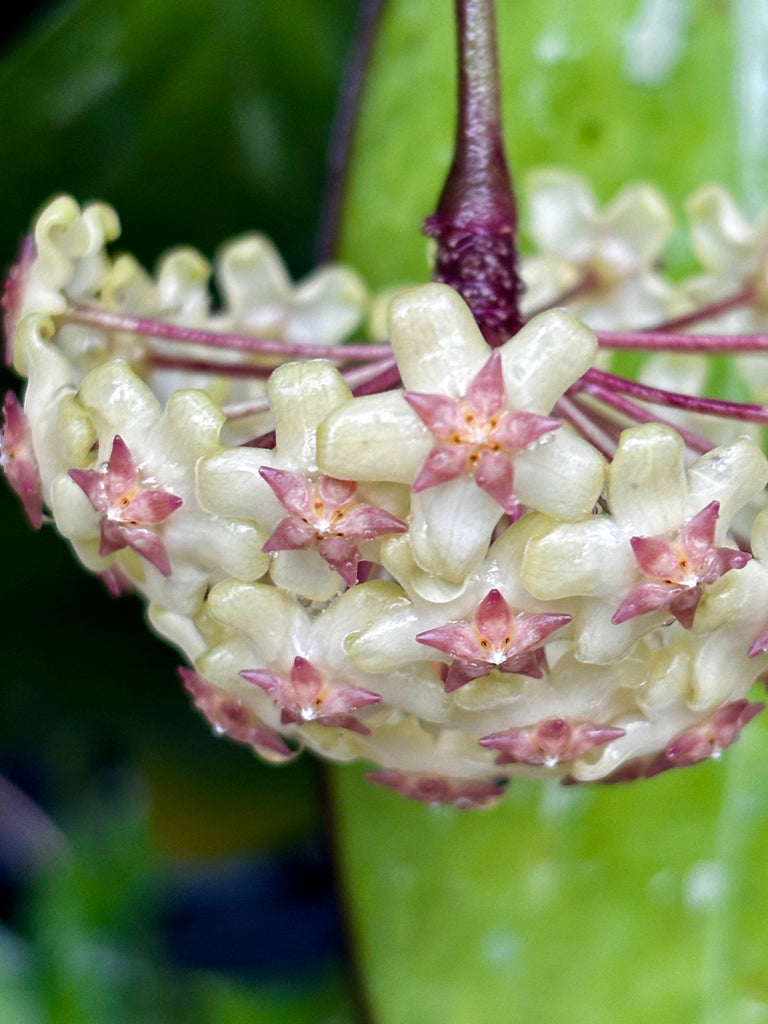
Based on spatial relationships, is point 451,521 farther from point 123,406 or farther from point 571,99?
point 571,99

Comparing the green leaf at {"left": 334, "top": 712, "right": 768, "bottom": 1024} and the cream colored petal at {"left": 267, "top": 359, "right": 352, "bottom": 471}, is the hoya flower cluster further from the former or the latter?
the green leaf at {"left": 334, "top": 712, "right": 768, "bottom": 1024}

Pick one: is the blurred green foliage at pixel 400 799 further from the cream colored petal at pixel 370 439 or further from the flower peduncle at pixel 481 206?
the cream colored petal at pixel 370 439

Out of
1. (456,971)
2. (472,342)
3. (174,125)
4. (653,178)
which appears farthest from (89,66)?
(456,971)

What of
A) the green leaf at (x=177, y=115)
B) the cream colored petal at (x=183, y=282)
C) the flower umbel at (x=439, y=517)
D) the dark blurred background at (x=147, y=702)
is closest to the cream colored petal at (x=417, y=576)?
the flower umbel at (x=439, y=517)

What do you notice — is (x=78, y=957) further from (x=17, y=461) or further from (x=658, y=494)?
(x=658, y=494)

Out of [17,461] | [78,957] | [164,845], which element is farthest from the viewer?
[164,845]

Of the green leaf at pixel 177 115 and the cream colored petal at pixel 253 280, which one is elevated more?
the green leaf at pixel 177 115
